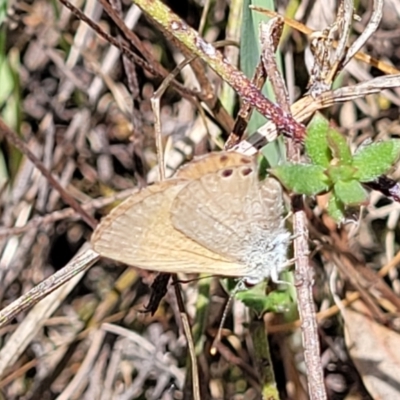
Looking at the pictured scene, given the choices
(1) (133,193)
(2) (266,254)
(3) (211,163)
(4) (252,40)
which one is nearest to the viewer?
(3) (211,163)

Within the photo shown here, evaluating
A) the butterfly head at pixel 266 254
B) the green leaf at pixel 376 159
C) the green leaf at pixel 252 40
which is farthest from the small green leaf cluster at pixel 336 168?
the green leaf at pixel 252 40

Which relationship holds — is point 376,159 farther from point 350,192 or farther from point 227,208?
point 227,208

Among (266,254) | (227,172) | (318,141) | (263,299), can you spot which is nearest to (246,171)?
(227,172)

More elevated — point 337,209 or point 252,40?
point 252,40

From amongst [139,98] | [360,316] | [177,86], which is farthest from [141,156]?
[360,316]

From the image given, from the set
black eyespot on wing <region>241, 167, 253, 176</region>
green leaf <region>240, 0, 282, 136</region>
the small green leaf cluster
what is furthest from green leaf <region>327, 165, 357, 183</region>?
green leaf <region>240, 0, 282, 136</region>

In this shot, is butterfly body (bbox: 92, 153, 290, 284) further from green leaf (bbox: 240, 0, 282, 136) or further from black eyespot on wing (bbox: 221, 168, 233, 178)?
green leaf (bbox: 240, 0, 282, 136)
